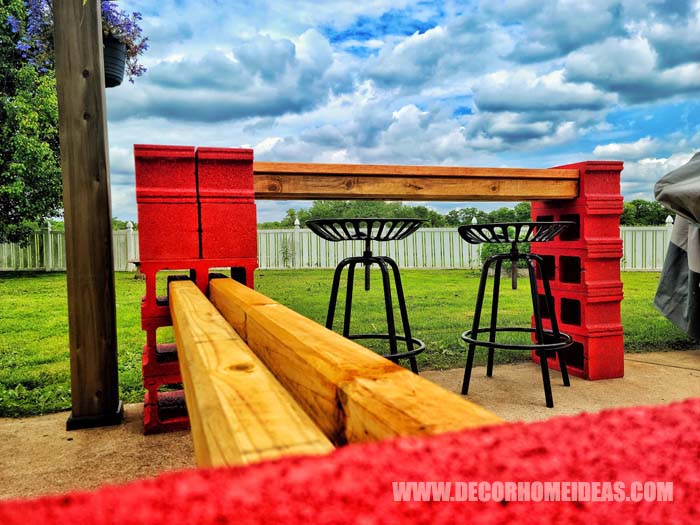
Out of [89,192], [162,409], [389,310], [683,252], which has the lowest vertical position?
[162,409]

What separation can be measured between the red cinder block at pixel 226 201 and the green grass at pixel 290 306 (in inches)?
51.7

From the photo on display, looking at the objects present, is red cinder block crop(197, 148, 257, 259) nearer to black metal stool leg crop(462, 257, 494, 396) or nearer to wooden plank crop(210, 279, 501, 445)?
black metal stool leg crop(462, 257, 494, 396)

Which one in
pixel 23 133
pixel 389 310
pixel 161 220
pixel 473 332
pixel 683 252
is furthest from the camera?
pixel 23 133

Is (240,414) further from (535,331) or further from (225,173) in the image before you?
(535,331)

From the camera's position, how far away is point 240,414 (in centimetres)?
55

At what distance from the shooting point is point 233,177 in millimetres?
2744

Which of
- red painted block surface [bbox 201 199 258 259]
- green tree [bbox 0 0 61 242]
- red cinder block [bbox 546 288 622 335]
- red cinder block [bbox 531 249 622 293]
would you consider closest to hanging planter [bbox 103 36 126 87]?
red painted block surface [bbox 201 199 258 259]

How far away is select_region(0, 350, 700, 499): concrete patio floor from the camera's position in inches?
90.4

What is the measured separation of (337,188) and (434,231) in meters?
11.0

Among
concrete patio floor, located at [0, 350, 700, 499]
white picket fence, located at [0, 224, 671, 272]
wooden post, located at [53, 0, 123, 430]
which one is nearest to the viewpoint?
concrete patio floor, located at [0, 350, 700, 499]

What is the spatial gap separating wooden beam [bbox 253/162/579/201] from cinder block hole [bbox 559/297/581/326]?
0.77 meters

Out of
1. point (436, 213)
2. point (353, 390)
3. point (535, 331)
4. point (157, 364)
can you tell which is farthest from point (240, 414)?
point (436, 213)

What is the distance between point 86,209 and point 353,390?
271 cm

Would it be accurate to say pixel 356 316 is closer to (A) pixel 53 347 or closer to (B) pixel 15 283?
(A) pixel 53 347
